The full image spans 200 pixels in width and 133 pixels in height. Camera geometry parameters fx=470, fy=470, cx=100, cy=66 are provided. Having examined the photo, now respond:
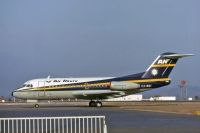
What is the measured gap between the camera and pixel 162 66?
174 feet

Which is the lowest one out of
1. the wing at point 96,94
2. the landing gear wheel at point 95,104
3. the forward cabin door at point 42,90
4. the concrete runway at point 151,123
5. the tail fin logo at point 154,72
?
the concrete runway at point 151,123

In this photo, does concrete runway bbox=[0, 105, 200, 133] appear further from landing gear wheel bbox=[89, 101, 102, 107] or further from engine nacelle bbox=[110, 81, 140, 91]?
landing gear wheel bbox=[89, 101, 102, 107]

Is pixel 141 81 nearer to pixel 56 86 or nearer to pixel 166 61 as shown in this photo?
pixel 166 61

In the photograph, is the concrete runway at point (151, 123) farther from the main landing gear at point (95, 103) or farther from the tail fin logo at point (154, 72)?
the main landing gear at point (95, 103)

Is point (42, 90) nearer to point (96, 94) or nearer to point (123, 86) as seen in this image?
point (96, 94)

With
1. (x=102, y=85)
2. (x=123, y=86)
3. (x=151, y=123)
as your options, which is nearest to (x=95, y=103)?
A: (x=102, y=85)

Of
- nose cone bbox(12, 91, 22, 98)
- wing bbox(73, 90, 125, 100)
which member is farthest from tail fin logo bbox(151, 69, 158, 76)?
nose cone bbox(12, 91, 22, 98)

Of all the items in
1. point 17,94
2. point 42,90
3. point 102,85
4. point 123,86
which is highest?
point 102,85

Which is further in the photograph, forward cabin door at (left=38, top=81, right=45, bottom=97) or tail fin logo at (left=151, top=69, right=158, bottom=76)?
forward cabin door at (left=38, top=81, right=45, bottom=97)

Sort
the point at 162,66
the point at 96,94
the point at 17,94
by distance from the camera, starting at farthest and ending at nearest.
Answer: the point at 17,94 → the point at 96,94 → the point at 162,66

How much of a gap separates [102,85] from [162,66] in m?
7.12

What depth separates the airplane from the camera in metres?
52.9

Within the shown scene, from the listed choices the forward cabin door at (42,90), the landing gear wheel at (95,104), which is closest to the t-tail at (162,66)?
the landing gear wheel at (95,104)

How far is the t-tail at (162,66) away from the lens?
174ft
